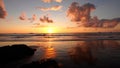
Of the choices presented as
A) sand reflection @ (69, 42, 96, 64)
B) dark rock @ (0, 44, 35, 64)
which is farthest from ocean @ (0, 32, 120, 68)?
dark rock @ (0, 44, 35, 64)

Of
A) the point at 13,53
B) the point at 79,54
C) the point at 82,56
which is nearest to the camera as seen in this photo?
the point at 13,53

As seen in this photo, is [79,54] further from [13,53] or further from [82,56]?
[13,53]

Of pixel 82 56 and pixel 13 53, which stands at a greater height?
pixel 13 53

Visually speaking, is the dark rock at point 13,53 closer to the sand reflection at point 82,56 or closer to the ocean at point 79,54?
the ocean at point 79,54

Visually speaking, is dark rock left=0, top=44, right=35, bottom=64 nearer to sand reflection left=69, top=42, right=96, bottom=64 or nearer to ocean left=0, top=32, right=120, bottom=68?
ocean left=0, top=32, right=120, bottom=68

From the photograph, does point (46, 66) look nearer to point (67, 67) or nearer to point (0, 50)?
point (67, 67)

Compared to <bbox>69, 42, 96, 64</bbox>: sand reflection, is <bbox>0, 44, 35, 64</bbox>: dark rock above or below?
above

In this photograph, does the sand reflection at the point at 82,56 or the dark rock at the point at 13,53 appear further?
the dark rock at the point at 13,53

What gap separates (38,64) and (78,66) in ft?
17.7

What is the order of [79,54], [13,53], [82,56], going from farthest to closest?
[79,54], [82,56], [13,53]

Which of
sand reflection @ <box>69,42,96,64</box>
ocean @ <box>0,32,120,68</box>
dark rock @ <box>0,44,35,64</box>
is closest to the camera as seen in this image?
ocean @ <box>0,32,120,68</box>

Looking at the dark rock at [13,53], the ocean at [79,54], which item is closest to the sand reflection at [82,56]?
the ocean at [79,54]

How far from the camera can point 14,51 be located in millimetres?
30203

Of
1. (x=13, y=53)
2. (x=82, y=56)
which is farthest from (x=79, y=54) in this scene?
(x=13, y=53)
